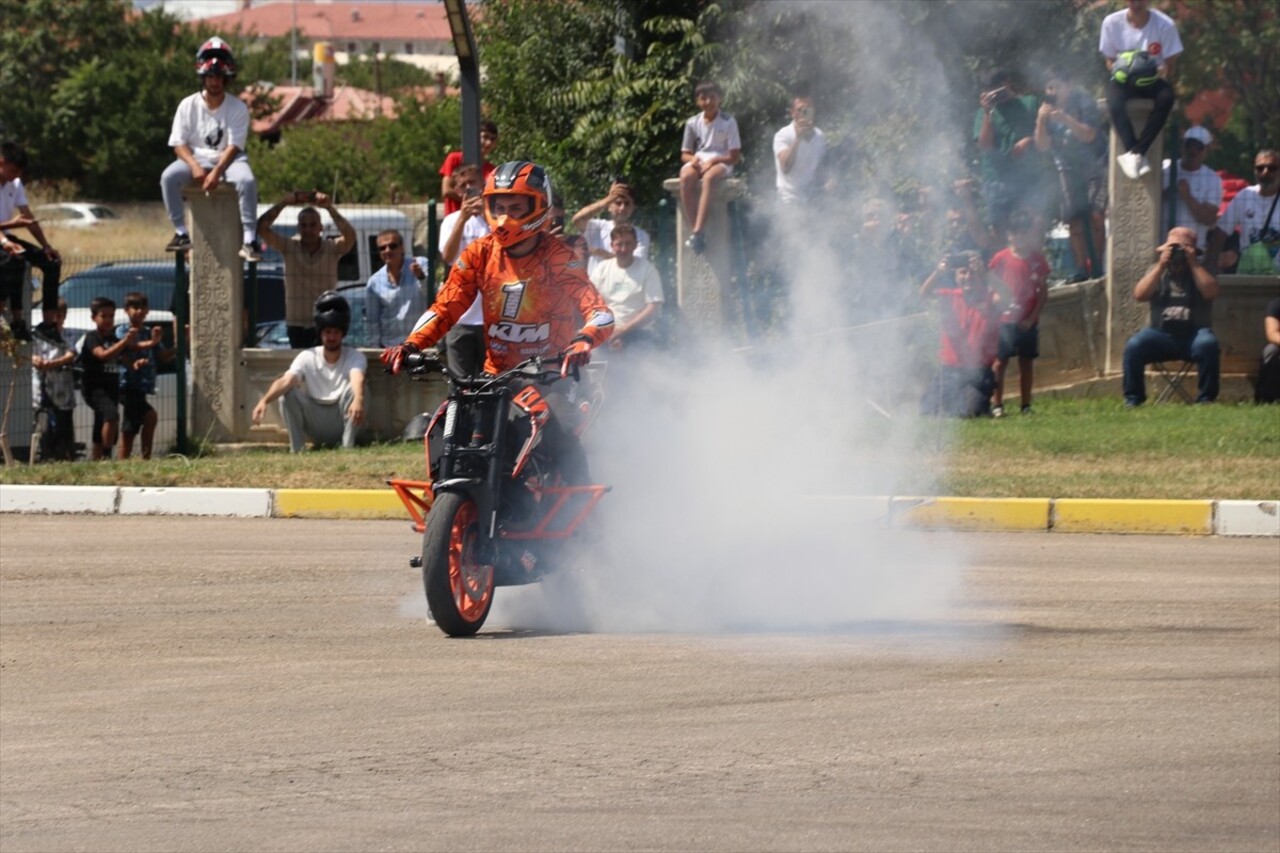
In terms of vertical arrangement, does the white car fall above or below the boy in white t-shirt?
above

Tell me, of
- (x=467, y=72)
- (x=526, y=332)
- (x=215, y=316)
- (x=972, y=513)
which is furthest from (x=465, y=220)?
(x=526, y=332)

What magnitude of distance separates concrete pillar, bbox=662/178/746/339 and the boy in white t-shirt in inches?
4.0

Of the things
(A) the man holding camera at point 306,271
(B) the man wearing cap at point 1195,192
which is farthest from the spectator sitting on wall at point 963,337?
(A) the man holding camera at point 306,271

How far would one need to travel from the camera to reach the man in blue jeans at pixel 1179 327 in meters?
15.8

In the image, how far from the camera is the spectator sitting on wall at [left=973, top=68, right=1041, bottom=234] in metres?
14.1

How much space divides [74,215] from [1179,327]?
150 feet

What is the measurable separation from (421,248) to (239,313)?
265 cm

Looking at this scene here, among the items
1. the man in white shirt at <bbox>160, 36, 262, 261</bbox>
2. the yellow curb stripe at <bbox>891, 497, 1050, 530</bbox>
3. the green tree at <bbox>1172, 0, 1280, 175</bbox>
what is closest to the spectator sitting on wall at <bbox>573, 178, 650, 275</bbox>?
the man in white shirt at <bbox>160, 36, 262, 261</bbox>

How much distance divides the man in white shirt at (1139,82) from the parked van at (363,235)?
6616 mm

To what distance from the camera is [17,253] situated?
49.8ft

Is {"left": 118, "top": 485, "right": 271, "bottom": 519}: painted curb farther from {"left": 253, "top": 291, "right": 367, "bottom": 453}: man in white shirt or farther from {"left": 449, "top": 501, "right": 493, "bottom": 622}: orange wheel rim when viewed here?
{"left": 449, "top": 501, "right": 493, "bottom": 622}: orange wheel rim

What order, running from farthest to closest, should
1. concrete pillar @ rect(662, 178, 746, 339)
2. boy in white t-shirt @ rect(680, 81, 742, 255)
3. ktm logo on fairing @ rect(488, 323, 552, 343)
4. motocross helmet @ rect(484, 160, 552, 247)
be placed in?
concrete pillar @ rect(662, 178, 746, 339), boy in white t-shirt @ rect(680, 81, 742, 255), ktm logo on fairing @ rect(488, 323, 552, 343), motocross helmet @ rect(484, 160, 552, 247)

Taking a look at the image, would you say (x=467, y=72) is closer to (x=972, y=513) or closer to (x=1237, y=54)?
(x=972, y=513)

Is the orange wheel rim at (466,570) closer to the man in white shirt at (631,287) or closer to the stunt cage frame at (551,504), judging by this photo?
the stunt cage frame at (551,504)
